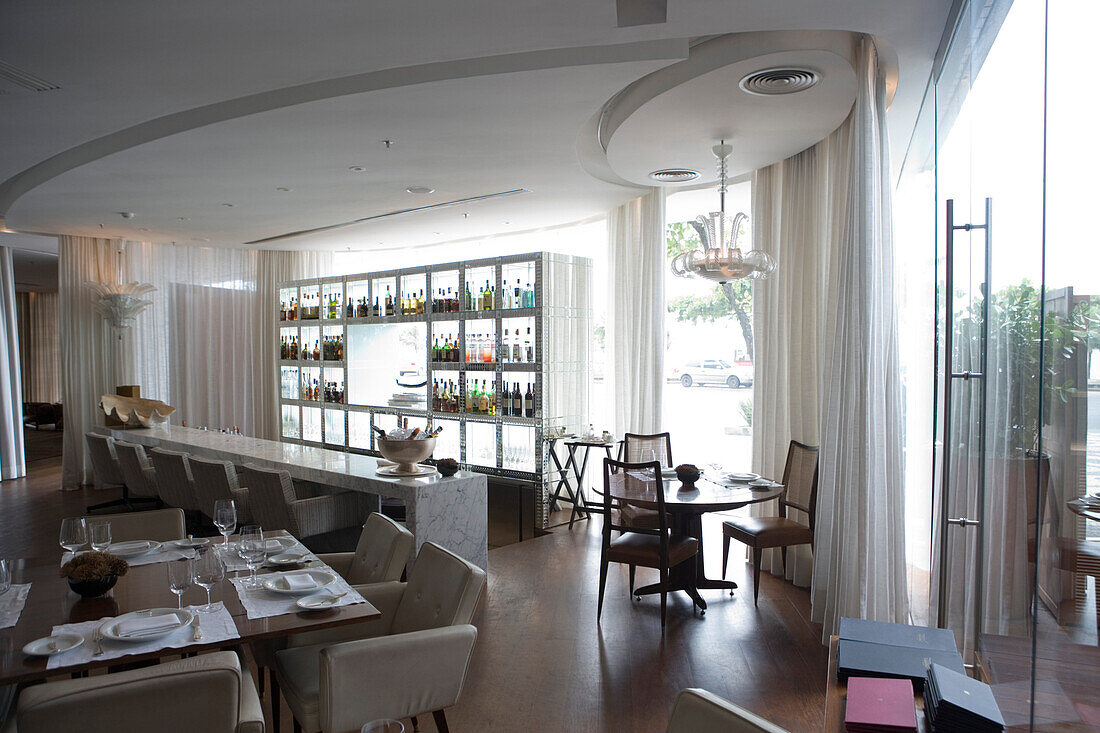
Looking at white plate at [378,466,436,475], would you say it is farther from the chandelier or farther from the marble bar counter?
the chandelier

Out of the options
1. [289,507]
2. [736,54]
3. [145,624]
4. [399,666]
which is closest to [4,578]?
[145,624]

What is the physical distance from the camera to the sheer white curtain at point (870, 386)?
350 centimetres

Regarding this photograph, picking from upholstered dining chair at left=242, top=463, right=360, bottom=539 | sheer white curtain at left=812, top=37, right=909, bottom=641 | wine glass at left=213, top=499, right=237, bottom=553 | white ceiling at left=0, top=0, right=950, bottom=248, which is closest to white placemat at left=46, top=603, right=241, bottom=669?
wine glass at left=213, top=499, right=237, bottom=553

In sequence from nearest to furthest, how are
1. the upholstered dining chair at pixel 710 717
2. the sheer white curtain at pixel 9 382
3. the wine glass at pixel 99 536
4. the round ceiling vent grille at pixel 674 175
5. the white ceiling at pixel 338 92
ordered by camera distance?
the upholstered dining chair at pixel 710 717 < the wine glass at pixel 99 536 < the white ceiling at pixel 338 92 < the round ceiling vent grille at pixel 674 175 < the sheer white curtain at pixel 9 382

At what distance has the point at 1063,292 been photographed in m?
1.66

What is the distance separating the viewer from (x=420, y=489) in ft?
13.7

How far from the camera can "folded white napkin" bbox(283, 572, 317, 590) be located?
102 inches

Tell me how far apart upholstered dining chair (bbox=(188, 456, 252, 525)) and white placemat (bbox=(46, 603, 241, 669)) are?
96.2 inches

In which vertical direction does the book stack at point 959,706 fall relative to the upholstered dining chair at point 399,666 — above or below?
above

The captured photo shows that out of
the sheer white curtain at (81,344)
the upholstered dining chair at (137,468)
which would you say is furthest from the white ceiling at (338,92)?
the upholstered dining chair at (137,468)

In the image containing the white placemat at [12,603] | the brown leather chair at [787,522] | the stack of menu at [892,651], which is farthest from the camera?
the brown leather chair at [787,522]

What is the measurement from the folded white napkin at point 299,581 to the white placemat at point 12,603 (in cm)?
84

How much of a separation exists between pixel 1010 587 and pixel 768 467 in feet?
10.6

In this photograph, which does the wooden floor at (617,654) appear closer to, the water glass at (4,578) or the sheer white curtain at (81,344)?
the water glass at (4,578)
